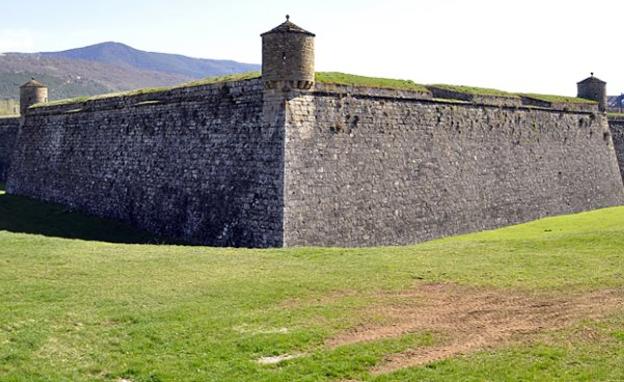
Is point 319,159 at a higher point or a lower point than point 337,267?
higher

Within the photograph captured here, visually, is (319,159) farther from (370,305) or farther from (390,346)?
(390,346)

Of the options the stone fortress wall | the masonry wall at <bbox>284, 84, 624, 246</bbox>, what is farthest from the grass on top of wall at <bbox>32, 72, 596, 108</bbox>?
the masonry wall at <bbox>284, 84, 624, 246</bbox>

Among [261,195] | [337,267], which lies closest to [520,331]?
[337,267]

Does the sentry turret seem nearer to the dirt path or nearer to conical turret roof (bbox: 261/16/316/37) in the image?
conical turret roof (bbox: 261/16/316/37)

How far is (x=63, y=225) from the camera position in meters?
29.1

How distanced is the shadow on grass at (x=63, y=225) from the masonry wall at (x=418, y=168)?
734cm

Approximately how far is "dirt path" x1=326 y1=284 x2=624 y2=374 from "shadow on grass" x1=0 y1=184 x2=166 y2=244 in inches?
577

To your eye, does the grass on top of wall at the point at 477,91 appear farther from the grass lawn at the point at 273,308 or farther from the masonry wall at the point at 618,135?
the masonry wall at the point at 618,135

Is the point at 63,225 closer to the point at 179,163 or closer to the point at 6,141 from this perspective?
the point at 179,163

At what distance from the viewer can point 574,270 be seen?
1572 centimetres

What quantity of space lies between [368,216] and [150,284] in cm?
1073

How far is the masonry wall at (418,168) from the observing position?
866 inches

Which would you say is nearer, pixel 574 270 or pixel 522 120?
pixel 574 270

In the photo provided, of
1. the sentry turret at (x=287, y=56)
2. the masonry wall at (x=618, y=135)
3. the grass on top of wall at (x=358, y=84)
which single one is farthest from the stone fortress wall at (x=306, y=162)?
the masonry wall at (x=618, y=135)
